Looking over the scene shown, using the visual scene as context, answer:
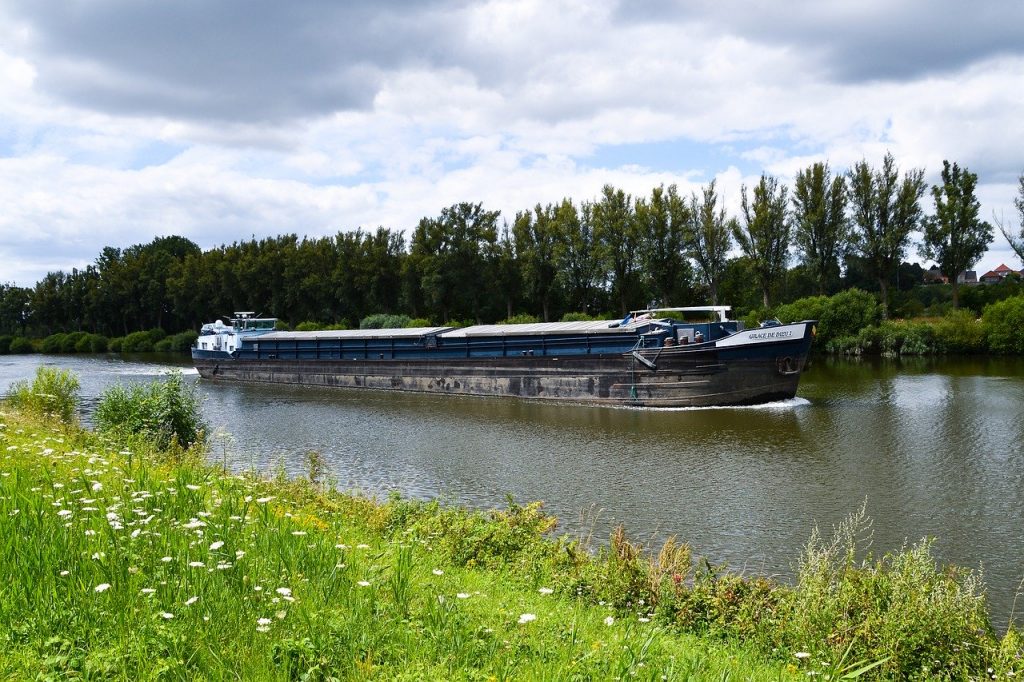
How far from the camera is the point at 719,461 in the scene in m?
18.6

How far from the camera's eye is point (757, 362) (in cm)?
2802

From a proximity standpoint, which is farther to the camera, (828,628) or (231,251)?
(231,251)

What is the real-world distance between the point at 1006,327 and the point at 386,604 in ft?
179

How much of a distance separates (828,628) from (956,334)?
5185 centimetres

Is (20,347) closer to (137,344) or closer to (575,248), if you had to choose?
(137,344)

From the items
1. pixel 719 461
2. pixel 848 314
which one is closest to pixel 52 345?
pixel 848 314

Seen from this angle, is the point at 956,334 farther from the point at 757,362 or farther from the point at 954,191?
the point at 757,362

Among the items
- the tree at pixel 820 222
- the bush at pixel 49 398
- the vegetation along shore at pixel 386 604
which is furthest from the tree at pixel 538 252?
the vegetation along shore at pixel 386 604

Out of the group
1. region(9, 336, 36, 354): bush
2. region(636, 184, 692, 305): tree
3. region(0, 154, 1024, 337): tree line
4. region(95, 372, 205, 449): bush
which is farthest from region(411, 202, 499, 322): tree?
region(9, 336, 36, 354): bush

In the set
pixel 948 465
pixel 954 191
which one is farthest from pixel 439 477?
pixel 954 191

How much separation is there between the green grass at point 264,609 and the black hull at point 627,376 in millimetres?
20590

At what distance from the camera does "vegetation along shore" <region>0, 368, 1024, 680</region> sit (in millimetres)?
5105

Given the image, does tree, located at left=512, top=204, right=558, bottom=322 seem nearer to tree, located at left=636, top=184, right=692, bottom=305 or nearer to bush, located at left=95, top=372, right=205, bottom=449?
tree, located at left=636, top=184, right=692, bottom=305

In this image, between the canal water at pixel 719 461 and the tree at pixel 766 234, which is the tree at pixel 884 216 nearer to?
the tree at pixel 766 234
